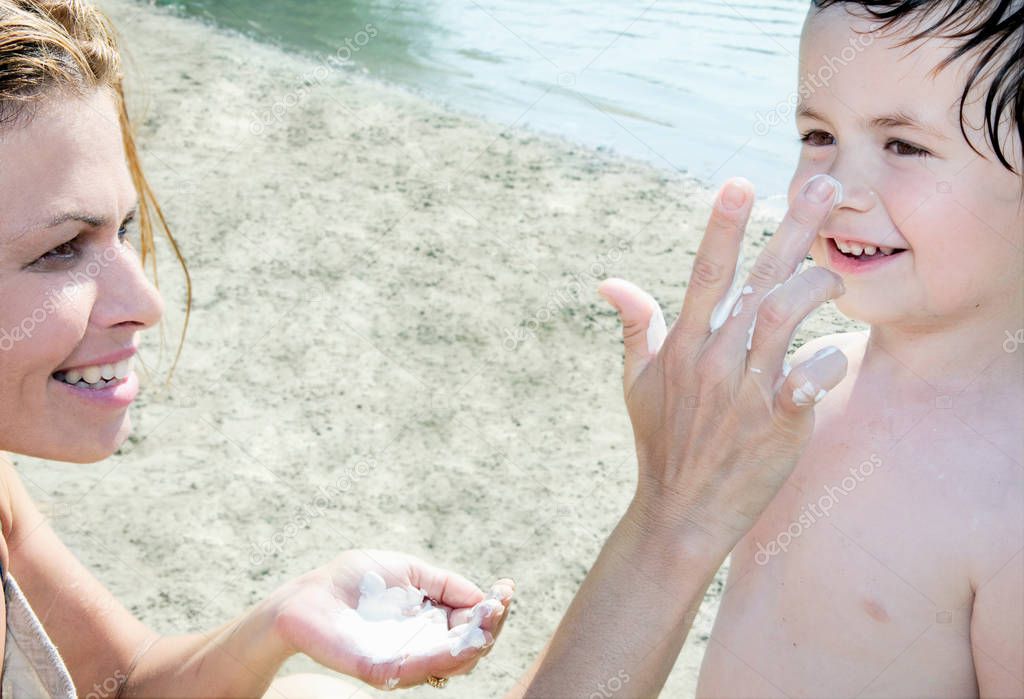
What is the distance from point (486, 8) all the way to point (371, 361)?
516 cm

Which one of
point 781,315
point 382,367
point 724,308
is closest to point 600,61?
point 382,367

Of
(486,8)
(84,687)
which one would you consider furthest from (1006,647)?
(486,8)

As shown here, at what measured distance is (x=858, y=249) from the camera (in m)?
1.73

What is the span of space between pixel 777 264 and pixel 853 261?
16.7 inches

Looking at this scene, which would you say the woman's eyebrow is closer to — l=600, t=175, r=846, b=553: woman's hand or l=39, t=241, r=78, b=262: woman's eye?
l=39, t=241, r=78, b=262: woman's eye

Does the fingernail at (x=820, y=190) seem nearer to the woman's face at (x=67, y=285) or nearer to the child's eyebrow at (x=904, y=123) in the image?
the child's eyebrow at (x=904, y=123)

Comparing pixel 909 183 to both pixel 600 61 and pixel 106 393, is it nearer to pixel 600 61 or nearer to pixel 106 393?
pixel 106 393

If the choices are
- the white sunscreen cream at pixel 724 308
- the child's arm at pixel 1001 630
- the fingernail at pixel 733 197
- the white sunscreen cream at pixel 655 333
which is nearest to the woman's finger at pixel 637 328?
the white sunscreen cream at pixel 655 333

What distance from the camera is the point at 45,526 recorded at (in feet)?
6.77

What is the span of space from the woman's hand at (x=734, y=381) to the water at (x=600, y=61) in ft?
12.3

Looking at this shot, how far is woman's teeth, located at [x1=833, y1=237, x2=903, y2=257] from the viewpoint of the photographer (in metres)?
1.71

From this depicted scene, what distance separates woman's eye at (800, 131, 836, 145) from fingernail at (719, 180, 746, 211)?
0.54 meters

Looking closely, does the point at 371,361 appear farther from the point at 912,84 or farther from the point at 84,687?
the point at 912,84

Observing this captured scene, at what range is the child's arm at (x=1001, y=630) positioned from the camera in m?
1.54
